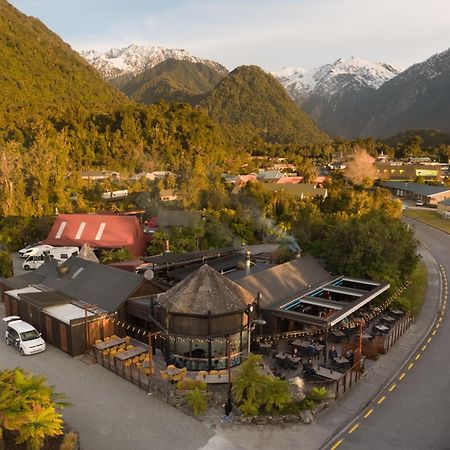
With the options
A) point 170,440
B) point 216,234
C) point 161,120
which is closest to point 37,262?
point 216,234

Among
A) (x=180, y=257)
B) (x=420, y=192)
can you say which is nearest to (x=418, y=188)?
(x=420, y=192)

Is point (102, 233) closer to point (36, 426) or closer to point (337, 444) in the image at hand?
point (36, 426)

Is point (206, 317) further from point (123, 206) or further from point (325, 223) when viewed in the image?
point (123, 206)

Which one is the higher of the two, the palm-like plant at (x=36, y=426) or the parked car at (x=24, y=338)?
the palm-like plant at (x=36, y=426)

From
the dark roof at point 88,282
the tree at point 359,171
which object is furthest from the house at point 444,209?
the dark roof at point 88,282

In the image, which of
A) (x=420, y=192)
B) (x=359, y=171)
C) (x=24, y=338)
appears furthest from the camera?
(x=359, y=171)

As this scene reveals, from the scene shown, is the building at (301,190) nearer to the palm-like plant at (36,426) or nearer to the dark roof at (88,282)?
the dark roof at (88,282)
